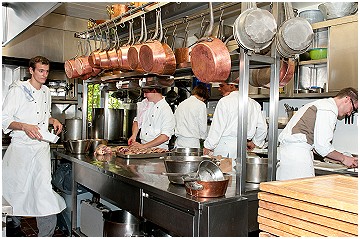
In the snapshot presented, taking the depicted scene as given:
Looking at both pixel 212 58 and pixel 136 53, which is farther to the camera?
pixel 136 53

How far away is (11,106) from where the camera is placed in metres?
3.58

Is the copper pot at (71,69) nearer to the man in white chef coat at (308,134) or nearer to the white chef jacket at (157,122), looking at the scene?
the white chef jacket at (157,122)

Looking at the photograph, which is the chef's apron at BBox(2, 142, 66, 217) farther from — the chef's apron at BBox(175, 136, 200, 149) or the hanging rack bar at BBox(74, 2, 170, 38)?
the chef's apron at BBox(175, 136, 200, 149)

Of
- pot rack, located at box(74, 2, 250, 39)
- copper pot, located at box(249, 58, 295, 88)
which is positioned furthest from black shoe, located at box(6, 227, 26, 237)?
copper pot, located at box(249, 58, 295, 88)

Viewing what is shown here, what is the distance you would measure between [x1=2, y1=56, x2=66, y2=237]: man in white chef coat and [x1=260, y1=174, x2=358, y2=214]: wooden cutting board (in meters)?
2.72

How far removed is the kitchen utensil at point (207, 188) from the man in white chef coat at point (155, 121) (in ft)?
5.95

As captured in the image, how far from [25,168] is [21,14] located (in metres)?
2.13

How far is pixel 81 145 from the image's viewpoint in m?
3.78

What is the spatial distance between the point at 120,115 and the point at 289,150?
343 centimetres

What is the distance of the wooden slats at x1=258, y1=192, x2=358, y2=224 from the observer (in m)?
1.14

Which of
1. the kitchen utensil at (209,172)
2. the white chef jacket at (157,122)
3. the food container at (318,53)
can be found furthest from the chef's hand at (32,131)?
the food container at (318,53)

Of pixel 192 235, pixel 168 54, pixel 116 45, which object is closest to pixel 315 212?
pixel 192 235

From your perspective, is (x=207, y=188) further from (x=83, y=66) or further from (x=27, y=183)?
(x=83, y=66)

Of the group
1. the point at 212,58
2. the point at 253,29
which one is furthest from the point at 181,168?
the point at 253,29
